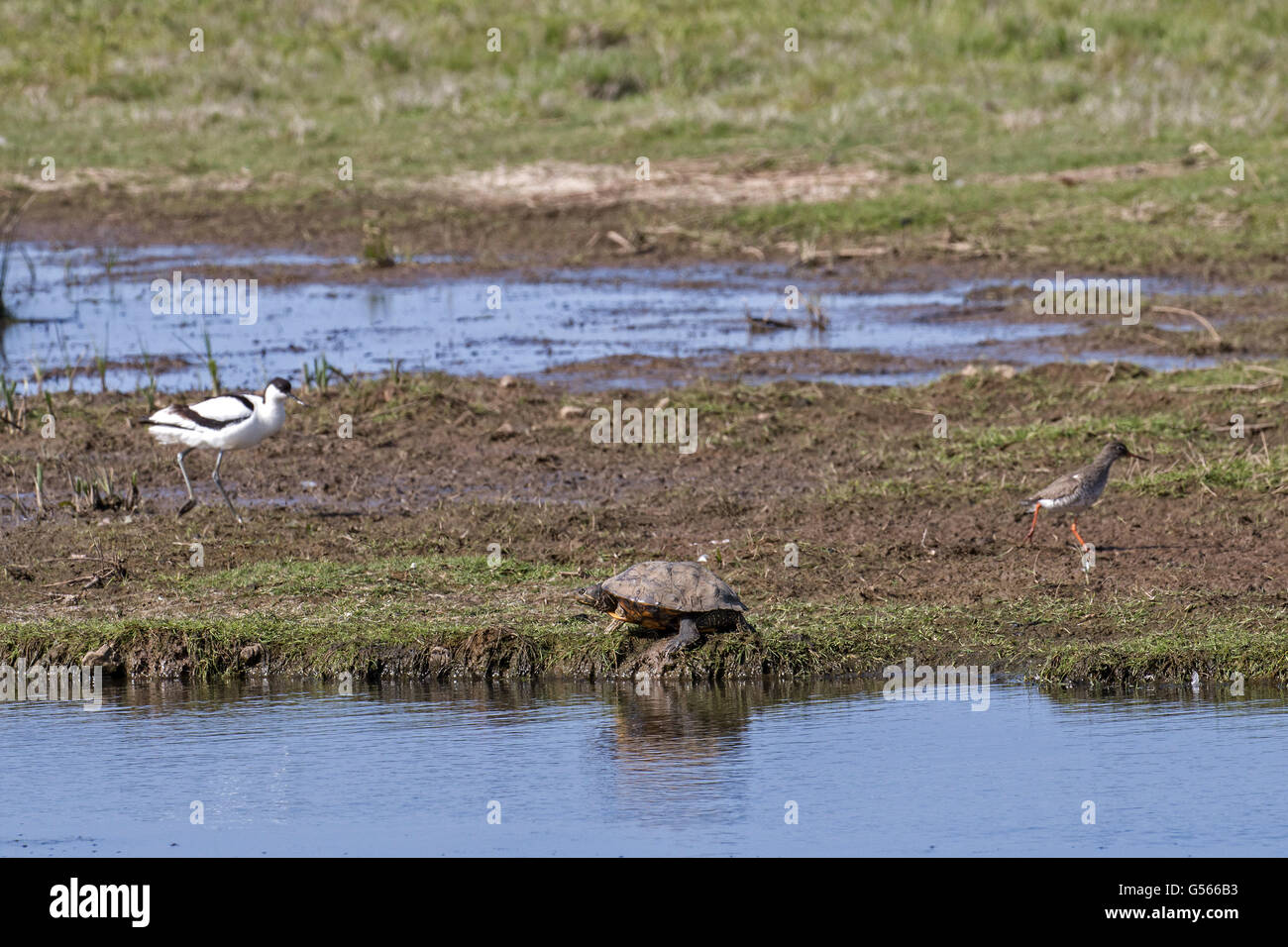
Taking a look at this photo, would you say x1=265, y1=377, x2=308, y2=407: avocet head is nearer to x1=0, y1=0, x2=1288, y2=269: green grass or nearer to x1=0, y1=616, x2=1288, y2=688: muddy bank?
x1=0, y1=616, x2=1288, y2=688: muddy bank

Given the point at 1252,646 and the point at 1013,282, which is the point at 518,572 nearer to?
the point at 1252,646

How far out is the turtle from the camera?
27.2ft

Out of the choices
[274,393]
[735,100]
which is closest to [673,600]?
[274,393]

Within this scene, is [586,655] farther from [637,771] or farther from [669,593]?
[637,771]

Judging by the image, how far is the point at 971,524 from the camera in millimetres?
10500

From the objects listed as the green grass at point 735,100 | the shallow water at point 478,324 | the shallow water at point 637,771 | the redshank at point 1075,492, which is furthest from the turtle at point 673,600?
the green grass at point 735,100

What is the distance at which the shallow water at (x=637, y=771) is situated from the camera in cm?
662

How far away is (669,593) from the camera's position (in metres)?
8.27

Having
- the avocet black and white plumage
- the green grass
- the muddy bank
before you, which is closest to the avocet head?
the avocet black and white plumage

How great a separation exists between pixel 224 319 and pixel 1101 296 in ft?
27.0

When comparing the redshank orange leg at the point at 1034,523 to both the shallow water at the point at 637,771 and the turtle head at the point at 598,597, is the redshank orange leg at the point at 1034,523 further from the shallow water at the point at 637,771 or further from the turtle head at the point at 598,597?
the turtle head at the point at 598,597

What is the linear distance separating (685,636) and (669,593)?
228 millimetres

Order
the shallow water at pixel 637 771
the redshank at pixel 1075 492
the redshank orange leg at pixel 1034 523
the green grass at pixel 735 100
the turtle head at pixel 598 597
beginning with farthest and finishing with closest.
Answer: the green grass at pixel 735 100, the redshank orange leg at pixel 1034 523, the redshank at pixel 1075 492, the turtle head at pixel 598 597, the shallow water at pixel 637 771

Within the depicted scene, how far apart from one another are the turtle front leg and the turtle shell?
0.05 meters
